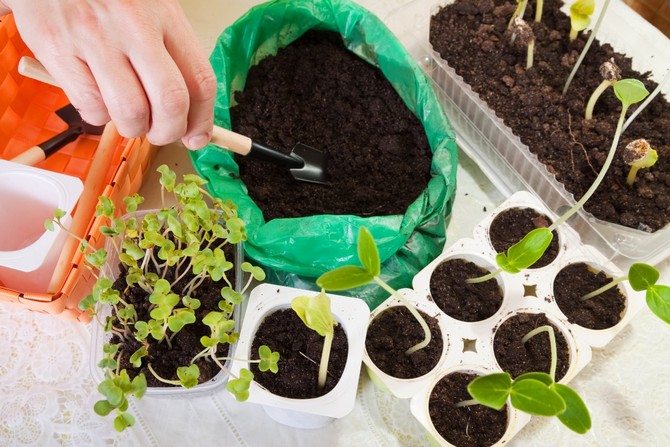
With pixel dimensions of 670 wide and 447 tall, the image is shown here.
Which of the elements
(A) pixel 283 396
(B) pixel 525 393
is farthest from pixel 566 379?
(A) pixel 283 396

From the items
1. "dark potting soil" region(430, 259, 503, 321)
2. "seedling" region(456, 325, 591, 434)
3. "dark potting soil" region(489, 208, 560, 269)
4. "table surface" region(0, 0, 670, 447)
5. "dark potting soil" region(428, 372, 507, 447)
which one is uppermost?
"seedling" region(456, 325, 591, 434)

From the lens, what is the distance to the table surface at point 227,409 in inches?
35.0

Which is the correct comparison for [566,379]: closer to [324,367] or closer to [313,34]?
[324,367]

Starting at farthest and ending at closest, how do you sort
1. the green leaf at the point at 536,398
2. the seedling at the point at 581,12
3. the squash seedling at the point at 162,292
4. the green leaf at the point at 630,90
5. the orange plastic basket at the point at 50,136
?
the seedling at the point at 581,12
the orange plastic basket at the point at 50,136
the green leaf at the point at 630,90
the squash seedling at the point at 162,292
the green leaf at the point at 536,398

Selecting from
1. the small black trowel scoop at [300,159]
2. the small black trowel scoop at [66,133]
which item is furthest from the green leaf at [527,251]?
the small black trowel scoop at [66,133]

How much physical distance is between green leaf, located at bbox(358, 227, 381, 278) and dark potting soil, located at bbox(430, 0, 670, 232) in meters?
0.53

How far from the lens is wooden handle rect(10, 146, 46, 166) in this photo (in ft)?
3.06

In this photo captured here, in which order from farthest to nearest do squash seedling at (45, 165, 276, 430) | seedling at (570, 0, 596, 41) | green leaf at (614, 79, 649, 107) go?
seedling at (570, 0, 596, 41) → green leaf at (614, 79, 649, 107) → squash seedling at (45, 165, 276, 430)

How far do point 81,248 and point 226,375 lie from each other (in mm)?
266

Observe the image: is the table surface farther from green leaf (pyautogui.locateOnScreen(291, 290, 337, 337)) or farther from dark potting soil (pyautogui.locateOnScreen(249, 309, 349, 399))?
green leaf (pyautogui.locateOnScreen(291, 290, 337, 337))

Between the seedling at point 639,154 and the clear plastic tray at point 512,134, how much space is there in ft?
0.34

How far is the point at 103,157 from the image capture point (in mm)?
894

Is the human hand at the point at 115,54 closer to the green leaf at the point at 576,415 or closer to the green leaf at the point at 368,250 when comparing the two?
the green leaf at the point at 368,250

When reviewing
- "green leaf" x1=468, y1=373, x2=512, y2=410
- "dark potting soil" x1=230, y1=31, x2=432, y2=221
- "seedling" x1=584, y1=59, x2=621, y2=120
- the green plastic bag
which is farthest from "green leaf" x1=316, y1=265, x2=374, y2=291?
"seedling" x1=584, y1=59, x2=621, y2=120
